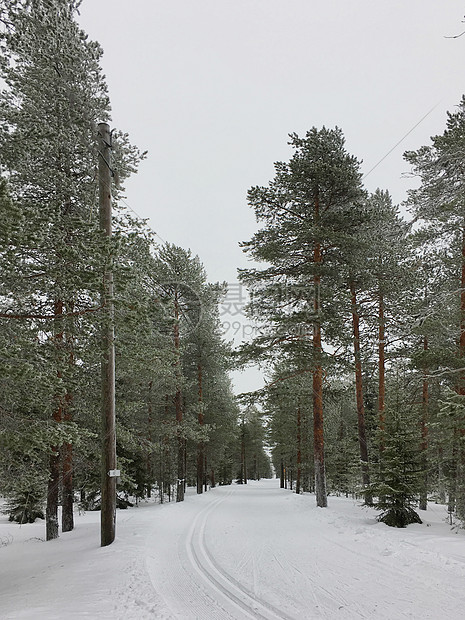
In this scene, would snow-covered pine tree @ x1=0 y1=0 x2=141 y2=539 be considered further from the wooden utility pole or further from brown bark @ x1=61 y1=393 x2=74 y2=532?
the wooden utility pole

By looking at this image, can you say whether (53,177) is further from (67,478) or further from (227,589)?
(227,589)

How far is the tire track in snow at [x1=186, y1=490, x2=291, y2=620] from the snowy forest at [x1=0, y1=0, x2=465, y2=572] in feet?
10.7

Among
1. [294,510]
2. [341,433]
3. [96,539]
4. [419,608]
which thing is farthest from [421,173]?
[341,433]

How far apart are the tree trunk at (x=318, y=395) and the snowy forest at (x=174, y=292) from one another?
0.29 feet

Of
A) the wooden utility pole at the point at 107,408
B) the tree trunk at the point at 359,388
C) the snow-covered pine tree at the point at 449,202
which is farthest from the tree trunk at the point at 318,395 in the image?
the wooden utility pole at the point at 107,408

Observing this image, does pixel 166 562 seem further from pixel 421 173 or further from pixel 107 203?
pixel 421 173

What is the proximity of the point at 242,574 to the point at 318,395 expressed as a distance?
9296 millimetres

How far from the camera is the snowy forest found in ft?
22.2

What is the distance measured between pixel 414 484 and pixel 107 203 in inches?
439

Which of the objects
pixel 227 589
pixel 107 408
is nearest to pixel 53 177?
pixel 107 408

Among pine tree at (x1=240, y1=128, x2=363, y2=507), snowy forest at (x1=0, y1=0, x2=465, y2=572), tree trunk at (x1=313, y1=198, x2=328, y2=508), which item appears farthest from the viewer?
pine tree at (x1=240, y1=128, x2=363, y2=507)

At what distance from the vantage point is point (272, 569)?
6.68 meters

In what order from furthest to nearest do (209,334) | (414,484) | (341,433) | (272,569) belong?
1. (341,433)
2. (209,334)
3. (414,484)
4. (272,569)

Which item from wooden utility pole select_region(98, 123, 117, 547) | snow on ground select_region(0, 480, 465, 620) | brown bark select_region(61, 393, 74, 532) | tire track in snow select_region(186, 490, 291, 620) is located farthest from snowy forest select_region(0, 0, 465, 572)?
tire track in snow select_region(186, 490, 291, 620)
